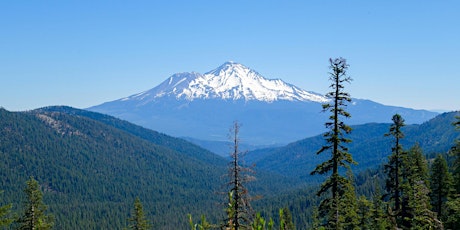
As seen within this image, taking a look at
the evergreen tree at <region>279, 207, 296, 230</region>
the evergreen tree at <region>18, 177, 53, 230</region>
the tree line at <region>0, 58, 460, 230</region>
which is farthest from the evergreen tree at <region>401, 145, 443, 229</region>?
the evergreen tree at <region>18, 177, 53, 230</region>

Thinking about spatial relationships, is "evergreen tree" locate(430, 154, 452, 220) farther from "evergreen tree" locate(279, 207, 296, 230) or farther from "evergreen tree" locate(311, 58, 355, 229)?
"evergreen tree" locate(311, 58, 355, 229)

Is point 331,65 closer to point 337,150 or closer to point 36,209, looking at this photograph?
point 337,150

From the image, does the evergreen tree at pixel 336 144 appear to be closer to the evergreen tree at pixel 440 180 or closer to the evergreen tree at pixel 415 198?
the evergreen tree at pixel 415 198

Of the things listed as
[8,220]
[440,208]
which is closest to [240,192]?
[8,220]

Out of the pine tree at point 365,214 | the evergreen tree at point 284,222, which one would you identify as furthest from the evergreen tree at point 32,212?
the pine tree at point 365,214

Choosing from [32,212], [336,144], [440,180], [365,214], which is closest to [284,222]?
[336,144]

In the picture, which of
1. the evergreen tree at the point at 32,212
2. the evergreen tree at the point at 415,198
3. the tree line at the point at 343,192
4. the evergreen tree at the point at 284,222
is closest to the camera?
the evergreen tree at the point at 284,222

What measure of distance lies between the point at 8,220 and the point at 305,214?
153m

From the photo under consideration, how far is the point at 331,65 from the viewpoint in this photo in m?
24.5

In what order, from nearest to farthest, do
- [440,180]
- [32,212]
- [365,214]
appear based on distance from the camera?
[32,212] < [440,180] < [365,214]

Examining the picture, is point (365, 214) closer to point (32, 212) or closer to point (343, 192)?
point (343, 192)

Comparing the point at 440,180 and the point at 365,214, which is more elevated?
the point at 440,180

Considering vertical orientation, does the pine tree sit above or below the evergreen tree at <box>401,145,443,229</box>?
below

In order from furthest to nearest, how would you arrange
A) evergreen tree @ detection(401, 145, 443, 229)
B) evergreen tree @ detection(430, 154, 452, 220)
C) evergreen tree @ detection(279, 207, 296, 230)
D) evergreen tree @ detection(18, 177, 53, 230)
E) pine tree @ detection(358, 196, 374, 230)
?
pine tree @ detection(358, 196, 374, 230), evergreen tree @ detection(430, 154, 452, 220), evergreen tree @ detection(18, 177, 53, 230), evergreen tree @ detection(401, 145, 443, 229), evergreen tree @ detection(279, 207, 296, 230)
